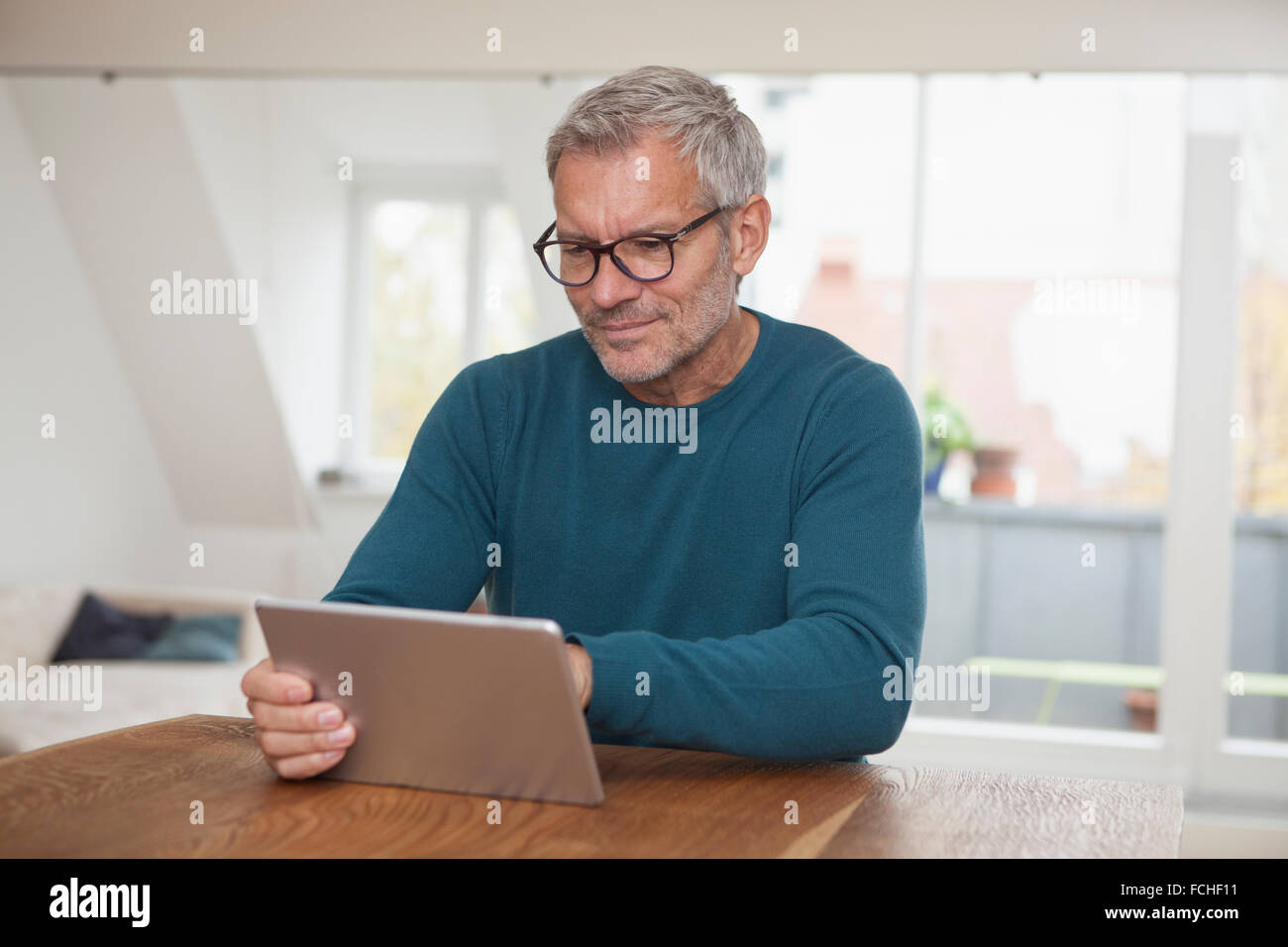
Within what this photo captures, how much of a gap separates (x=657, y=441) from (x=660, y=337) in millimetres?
128

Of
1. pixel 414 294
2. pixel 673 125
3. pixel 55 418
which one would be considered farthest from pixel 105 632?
pixel 673 125

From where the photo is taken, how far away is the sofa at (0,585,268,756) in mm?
3074

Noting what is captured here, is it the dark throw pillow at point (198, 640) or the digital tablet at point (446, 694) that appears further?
the dark throw pillow at point (198, 640)

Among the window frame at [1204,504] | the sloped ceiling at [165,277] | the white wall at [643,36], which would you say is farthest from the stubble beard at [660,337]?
the sloped ceiling at [165,277]

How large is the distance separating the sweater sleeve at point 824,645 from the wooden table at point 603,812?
0.04 metres

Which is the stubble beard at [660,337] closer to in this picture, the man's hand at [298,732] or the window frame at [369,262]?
the man's hand at [298,732]

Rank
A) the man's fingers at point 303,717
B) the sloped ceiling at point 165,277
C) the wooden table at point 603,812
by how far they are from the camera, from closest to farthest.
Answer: the wooden table at point 603,812
the man's fingers at point 303,717
the sloped ceiling at point 165,277

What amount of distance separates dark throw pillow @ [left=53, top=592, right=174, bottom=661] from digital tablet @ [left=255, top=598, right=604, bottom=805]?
10.3ft

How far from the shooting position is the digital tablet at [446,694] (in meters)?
0.92

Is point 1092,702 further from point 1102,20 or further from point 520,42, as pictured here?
point 520,42

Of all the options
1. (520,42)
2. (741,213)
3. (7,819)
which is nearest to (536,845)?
(7,819)

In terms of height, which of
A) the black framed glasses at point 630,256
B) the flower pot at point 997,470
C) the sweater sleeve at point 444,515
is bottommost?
the flower pot at point 997,470

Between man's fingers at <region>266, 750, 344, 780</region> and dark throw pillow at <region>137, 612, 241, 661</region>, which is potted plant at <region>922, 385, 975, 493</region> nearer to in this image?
dark throw pillow at <region>137, 612, 241, 661</region>

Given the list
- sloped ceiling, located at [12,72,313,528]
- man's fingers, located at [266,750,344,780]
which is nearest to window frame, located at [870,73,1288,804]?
sloped ceiling, located at [12,72,313,528]
